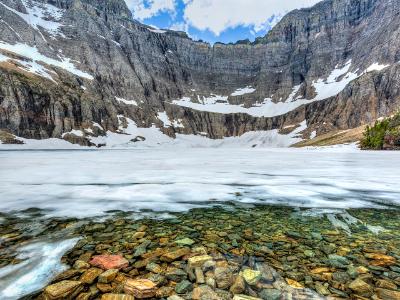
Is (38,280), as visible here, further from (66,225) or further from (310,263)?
(310,263)

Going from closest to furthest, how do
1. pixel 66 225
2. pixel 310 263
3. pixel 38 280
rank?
pixel 38 280 < pixel 310 263 < pixel 66 225

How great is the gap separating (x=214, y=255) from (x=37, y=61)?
189672mm

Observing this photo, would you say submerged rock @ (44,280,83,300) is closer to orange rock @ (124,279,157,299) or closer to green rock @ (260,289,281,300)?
orange rock @ (124,279,157,299)

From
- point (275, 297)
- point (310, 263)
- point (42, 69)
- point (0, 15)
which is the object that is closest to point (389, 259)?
point (310, 263)

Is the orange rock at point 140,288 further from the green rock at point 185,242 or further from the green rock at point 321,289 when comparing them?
the green rock at point 321,289

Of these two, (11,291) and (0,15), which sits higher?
(0,15)

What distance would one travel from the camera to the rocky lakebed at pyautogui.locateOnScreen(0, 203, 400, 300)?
4.45 m

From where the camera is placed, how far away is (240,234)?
7.18 meters

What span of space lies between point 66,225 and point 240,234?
15.5ft

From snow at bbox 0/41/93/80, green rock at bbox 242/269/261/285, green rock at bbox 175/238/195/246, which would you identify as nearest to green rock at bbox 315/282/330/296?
green rock at bbox 242/269/261/285

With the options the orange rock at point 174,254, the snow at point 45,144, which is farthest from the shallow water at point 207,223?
the snow at point 45,144

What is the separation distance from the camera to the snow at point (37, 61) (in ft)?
500

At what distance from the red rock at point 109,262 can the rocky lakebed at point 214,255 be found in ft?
0.06

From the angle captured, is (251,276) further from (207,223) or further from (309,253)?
(207,223)
